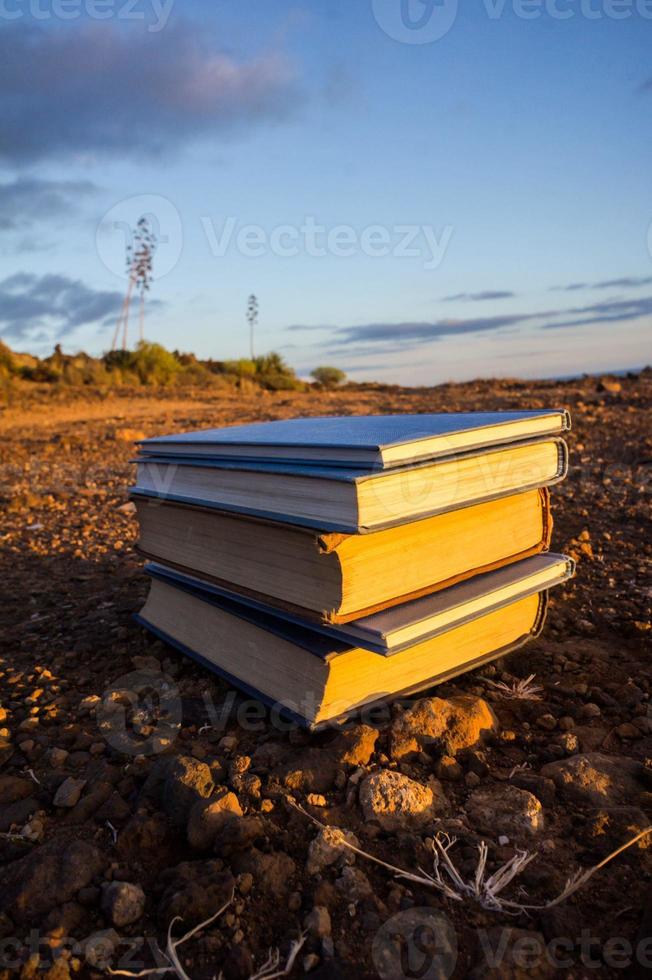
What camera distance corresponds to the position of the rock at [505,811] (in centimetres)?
116

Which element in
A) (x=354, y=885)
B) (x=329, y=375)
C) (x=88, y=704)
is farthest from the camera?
(x=329, y=375)

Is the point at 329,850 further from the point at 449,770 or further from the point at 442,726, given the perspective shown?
the point at 442,726

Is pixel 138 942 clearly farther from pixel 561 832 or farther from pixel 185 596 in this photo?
pixel 185 596

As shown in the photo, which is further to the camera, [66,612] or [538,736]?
[66,612]

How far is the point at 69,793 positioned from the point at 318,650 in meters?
0.55

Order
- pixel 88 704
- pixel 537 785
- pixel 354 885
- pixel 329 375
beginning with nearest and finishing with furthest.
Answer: pixel 354 885
pixel 537 785
pixel 88 704
pixel 329 375

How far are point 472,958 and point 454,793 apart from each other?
14.8 inches

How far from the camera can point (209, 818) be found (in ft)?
3.76

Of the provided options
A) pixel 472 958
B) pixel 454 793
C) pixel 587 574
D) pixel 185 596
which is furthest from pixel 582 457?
pixel 472 958

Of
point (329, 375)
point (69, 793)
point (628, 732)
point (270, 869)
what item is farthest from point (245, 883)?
point (329, 375)

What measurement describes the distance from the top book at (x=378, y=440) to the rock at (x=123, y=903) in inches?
31.8

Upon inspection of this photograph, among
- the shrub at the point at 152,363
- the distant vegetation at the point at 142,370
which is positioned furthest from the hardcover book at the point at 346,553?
the shrub at the point at 152,363

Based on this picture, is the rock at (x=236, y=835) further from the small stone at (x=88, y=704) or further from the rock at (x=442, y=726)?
the small stone at (x=88, y=704)

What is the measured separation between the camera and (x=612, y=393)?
26.9 feet
